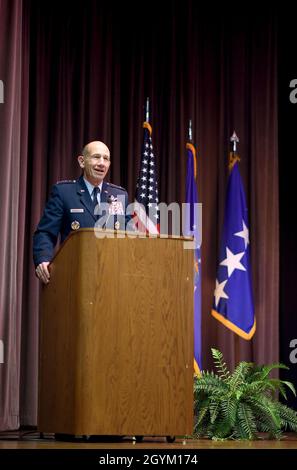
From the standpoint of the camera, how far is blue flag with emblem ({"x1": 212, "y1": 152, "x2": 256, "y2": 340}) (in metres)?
7.04

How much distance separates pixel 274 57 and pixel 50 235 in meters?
3.98

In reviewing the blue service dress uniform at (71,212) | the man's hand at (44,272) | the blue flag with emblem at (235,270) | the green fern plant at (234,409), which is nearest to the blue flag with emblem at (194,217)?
the blue flag with emblem at (235,270)

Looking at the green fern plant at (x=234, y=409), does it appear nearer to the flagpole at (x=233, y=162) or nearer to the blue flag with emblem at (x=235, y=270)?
the blue flag with emblem at (x=235, y=270)

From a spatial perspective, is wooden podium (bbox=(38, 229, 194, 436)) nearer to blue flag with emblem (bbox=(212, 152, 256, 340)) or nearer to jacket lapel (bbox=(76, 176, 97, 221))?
jacket lapel (bbox=(76, 176, 97, 221))

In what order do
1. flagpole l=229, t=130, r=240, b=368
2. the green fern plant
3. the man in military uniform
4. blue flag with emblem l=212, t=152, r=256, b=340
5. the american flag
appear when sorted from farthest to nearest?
flagpole l=229, t=130, r=240, b=368, blue flag with emblem l=212, t=152, r=256, b=340, the american flag, the green fern plant, the man in military uniform

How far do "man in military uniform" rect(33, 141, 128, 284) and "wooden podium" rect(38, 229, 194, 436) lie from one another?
482 millimetres

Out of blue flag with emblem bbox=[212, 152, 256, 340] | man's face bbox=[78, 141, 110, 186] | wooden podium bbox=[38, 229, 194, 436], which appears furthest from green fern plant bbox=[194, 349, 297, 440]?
man's face bbox=[78, 141, 110, 186]

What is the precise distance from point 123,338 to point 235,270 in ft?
10.7

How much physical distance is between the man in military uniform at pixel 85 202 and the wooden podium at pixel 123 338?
482 millimetres

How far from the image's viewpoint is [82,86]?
23.5 feet

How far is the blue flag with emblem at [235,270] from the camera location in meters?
7.04

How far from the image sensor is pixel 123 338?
396 cm
